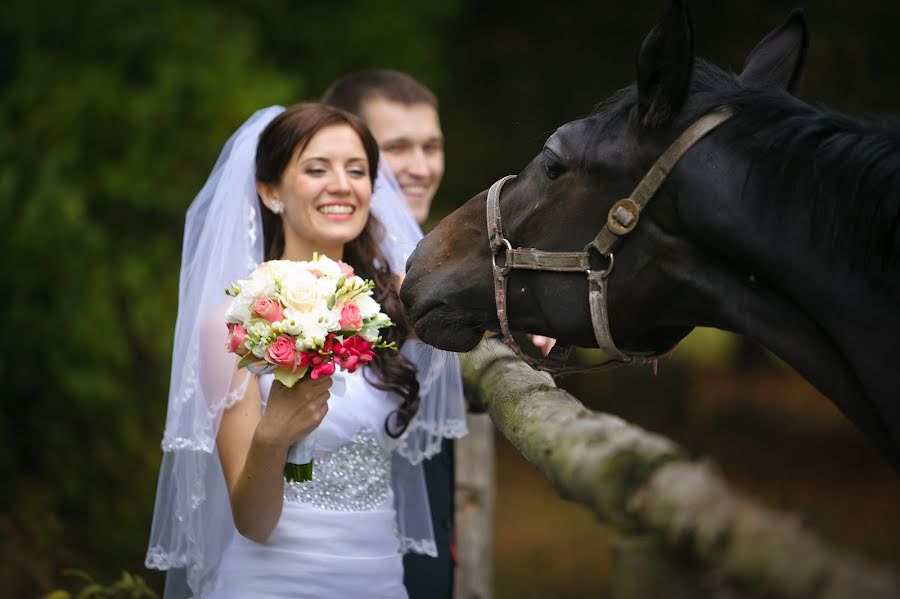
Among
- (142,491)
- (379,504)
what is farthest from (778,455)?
(379,504)

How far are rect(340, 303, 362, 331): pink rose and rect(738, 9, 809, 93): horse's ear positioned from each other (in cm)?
123

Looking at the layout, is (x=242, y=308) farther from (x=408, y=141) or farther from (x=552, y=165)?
(x=408, y=141)

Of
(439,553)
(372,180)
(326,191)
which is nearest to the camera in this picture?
(326,191)

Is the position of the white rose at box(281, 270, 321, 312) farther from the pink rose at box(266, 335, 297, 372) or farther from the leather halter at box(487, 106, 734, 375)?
the leather halter at box(487, 106, 734, 375)

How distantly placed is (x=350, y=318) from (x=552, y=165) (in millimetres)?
696

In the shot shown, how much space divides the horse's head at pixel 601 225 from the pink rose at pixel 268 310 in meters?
0.35

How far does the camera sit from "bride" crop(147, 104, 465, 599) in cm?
326

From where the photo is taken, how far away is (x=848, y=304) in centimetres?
229

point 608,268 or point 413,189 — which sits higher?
point 413,189

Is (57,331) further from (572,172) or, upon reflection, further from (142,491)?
(572,172)

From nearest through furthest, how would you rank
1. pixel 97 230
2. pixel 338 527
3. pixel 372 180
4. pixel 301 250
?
1. pixel 338 527
2. pixel 301 250
3. pixel 372 180
4. pixel 97 230

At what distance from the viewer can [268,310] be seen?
2787 millimetres

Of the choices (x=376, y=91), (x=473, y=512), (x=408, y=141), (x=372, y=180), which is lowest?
(x=473, y=512)

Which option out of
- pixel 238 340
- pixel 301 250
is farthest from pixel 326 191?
pixel 238 340
